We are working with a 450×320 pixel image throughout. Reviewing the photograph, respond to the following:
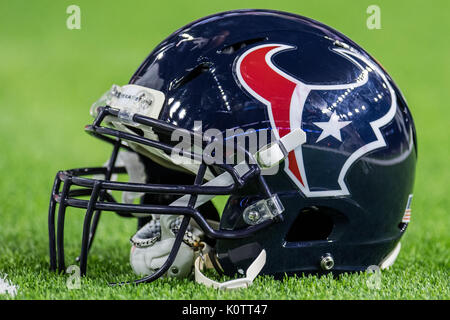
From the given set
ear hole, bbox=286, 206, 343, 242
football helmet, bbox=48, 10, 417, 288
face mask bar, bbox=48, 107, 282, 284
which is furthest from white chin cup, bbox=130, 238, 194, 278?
ear hole, bbox=286, 206, 343, 242

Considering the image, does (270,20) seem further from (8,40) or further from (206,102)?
(8,40)

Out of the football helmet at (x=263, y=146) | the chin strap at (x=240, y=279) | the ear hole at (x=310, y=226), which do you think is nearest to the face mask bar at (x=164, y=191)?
the football helmet at (x=263, y=146)

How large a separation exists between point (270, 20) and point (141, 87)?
0.50 metres

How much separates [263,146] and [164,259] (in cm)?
55

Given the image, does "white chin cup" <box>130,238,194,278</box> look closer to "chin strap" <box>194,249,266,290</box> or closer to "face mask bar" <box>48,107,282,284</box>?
"chin strap" <box>194,249,266,290</box>

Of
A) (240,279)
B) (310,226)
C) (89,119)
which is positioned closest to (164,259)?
(240,279)

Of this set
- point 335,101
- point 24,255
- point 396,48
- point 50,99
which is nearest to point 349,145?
point 335,101

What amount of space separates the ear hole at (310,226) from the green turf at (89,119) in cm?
17

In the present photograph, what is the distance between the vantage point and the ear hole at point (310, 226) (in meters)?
2.19

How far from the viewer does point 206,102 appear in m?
2.01

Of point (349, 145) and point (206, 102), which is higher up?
point (206, 102)

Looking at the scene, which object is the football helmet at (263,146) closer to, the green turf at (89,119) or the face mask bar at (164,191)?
the face mask bar at (164,191)
